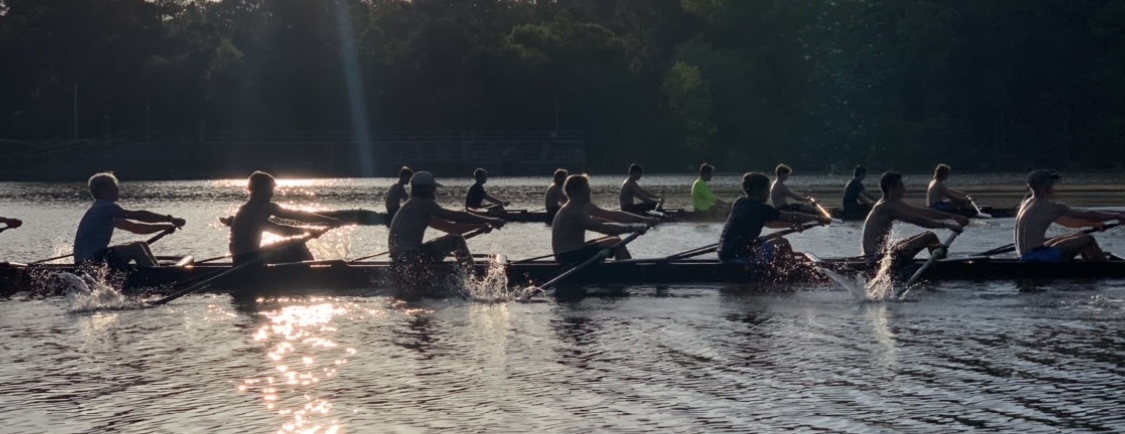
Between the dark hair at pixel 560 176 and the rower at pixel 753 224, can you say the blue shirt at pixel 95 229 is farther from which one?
the dark hair at pixel 560 176

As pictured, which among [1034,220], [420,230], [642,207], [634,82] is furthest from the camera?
[634,82]

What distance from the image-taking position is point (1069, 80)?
104250mm

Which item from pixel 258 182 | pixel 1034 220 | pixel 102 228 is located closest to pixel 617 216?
pixel 258 182

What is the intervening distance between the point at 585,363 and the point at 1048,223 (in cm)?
847

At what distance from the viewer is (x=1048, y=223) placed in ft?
67.1

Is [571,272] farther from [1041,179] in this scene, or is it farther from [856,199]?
[856,199]

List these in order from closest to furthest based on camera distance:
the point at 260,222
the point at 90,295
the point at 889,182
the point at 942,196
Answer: the point at 90,295
the point at 889,182
the point at 260,222
the point at 942,196

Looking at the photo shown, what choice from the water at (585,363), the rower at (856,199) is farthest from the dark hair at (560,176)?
the water at (585,363)

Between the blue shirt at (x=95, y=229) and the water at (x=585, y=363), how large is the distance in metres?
0.66

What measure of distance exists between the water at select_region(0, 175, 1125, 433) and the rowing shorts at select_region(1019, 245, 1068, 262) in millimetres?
336

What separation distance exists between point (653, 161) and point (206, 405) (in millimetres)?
102536

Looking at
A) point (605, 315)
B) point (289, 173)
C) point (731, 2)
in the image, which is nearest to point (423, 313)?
point (605, 315)

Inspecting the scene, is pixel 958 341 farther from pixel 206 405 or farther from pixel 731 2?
pixel 731 2

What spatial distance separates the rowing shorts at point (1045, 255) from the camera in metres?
20.4
